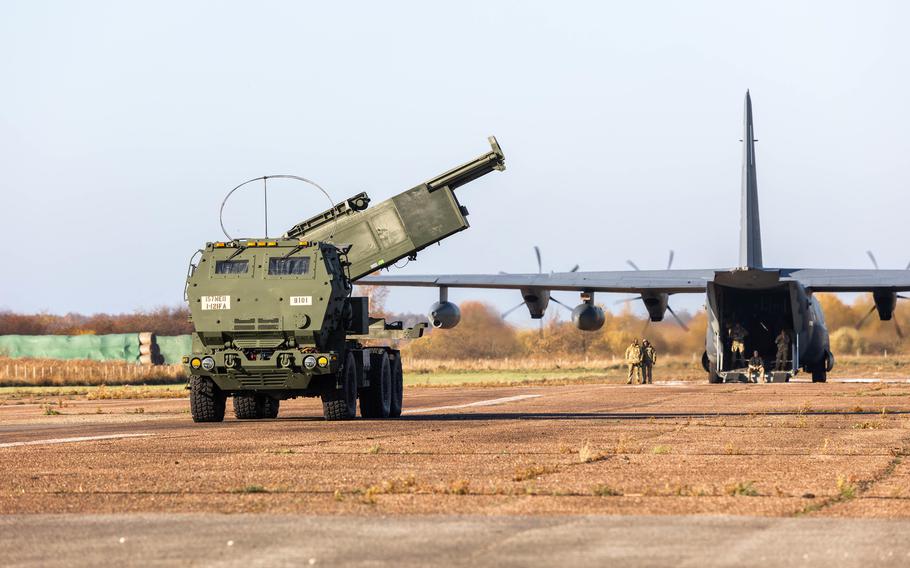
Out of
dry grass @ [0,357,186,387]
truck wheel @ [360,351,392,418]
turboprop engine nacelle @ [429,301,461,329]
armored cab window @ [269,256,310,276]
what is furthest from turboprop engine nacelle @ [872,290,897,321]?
armored cab window @ [269,256,310,276]

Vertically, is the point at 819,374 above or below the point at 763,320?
below

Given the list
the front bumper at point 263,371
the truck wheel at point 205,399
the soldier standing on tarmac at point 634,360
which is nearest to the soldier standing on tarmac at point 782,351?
the soldier standing on tarmac at point 634,360

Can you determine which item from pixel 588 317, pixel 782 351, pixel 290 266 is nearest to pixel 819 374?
pixel 782 351

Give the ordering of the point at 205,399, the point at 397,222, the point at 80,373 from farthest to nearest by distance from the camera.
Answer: the point at 80,373 → the point at 397,222 → the point at 205,399

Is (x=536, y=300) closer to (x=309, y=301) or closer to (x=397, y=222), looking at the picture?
(x=397, y=222)

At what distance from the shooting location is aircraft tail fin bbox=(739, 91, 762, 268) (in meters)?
49.7

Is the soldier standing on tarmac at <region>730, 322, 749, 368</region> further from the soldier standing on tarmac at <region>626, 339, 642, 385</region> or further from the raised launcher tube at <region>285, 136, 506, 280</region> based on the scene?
the raised launcher tube at <region>285, 136, 506, 280</region>

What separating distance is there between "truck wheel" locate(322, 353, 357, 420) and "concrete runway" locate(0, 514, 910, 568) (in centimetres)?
1438

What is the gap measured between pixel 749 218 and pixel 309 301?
2812 cm

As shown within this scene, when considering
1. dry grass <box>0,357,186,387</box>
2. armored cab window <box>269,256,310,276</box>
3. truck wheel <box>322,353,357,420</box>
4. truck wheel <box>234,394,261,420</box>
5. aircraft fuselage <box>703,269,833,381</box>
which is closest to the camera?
armored cab window <box>269,256,310,276</box>

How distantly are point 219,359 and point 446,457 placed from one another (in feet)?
28.2

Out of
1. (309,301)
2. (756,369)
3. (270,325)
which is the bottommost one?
(756,369)

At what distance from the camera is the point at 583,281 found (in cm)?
5375

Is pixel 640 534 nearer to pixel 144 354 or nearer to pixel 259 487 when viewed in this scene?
pixel 259 487
